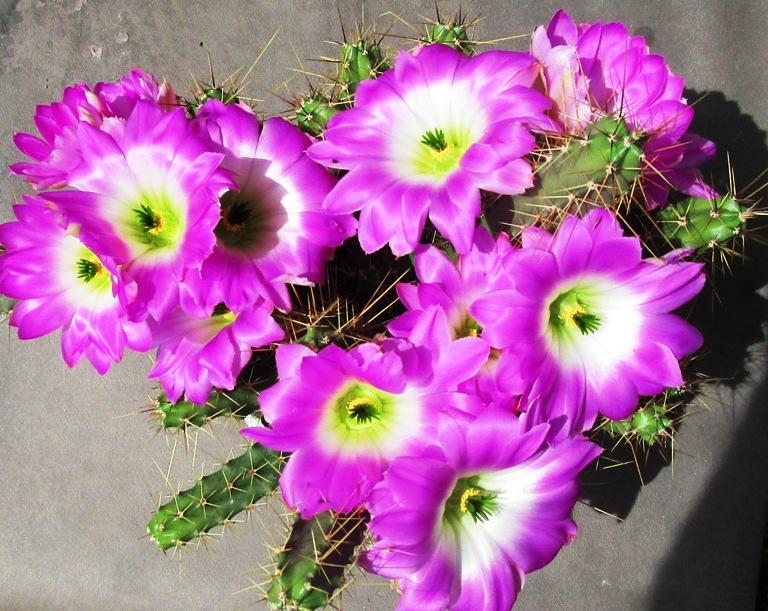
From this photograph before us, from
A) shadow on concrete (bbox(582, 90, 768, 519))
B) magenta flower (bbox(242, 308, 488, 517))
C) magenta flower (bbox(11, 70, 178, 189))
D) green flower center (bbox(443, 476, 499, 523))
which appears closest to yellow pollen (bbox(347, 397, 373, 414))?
magenta flower (bbox(242, 308, 488, 517))

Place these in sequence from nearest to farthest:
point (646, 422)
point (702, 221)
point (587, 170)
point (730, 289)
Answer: point (587, 170), point (702, 221), point (646, 422), point (730, 289)

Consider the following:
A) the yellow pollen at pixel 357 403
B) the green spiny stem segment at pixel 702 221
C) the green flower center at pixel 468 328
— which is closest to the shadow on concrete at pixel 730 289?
the green spiny stem segment at pixel 702 221

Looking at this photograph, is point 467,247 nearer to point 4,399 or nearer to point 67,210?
point 67,210

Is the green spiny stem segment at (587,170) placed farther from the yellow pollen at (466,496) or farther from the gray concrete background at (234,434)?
the gray concrete background at (234,434)

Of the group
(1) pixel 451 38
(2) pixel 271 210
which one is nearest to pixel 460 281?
(2) pixel 271 210

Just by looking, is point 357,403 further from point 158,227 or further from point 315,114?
point 315,114

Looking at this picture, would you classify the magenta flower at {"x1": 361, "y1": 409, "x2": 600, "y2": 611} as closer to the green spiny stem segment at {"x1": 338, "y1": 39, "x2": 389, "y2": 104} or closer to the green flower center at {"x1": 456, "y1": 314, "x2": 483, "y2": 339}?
the green flower center at {"x1": 456, "y1": 314, "x2": 483, "y2": 339}
